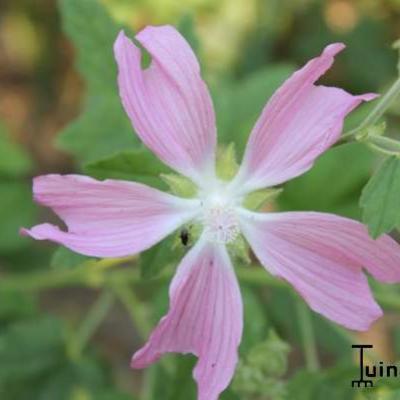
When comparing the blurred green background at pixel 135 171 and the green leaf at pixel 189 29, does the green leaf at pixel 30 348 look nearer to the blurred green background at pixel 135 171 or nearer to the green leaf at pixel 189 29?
the blurred green background at pixel 135 171

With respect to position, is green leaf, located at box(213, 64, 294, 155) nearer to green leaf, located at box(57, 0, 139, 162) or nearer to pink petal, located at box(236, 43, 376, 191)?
green leaf, located at box(57, 0, 139, 162)

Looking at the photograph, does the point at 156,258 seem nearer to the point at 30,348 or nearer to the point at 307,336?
the point at 307,336

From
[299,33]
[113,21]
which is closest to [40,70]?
[299,33]

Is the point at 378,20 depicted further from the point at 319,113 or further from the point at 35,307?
the point at 319,113

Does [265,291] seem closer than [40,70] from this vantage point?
Yes

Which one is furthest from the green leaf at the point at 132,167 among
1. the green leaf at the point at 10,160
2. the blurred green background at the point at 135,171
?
the green leaf at the point at 10,160

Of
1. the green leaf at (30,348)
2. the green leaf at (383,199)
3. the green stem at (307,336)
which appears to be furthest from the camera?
the green leaf at (30,348)
